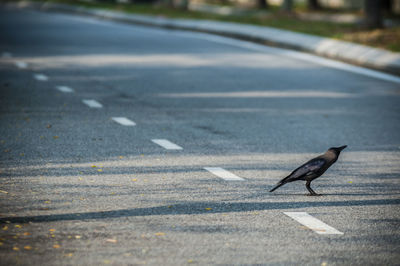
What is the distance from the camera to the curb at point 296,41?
18.8m

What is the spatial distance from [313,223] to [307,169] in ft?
2.86

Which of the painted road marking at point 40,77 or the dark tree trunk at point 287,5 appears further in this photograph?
the dark tree trunk at point 287,5

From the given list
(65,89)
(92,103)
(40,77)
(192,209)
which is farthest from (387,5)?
(192,209)

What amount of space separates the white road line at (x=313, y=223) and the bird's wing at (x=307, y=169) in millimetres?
509

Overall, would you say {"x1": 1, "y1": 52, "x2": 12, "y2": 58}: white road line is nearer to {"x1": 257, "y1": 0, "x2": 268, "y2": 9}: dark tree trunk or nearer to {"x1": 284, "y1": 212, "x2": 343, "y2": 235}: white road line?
{"x1": 284, "y1": 212, "x2": 343, "y2": 235}: white road line

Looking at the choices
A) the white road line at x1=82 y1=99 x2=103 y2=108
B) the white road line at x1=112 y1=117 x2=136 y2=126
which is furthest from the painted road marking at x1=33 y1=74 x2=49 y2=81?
the white road line at x1=112 y1=117 x2=136 y2=126

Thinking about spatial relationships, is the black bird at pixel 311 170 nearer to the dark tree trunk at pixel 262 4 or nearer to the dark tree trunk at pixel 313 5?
the dark tree trunk at pixel 313 5

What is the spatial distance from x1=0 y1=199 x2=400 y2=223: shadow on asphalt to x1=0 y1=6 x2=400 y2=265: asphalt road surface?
0.06ft

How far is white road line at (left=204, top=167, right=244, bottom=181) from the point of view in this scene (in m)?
7.90

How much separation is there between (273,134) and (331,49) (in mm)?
11308

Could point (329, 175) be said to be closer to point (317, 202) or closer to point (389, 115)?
point (317, 202)

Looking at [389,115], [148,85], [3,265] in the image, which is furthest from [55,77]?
[3,265]

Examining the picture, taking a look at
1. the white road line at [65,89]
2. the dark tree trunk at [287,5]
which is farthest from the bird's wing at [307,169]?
the dark tree trunk at [287,5]

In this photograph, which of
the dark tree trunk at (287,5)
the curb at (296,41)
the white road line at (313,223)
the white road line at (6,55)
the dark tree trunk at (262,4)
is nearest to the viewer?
the white road line at (313,223)
